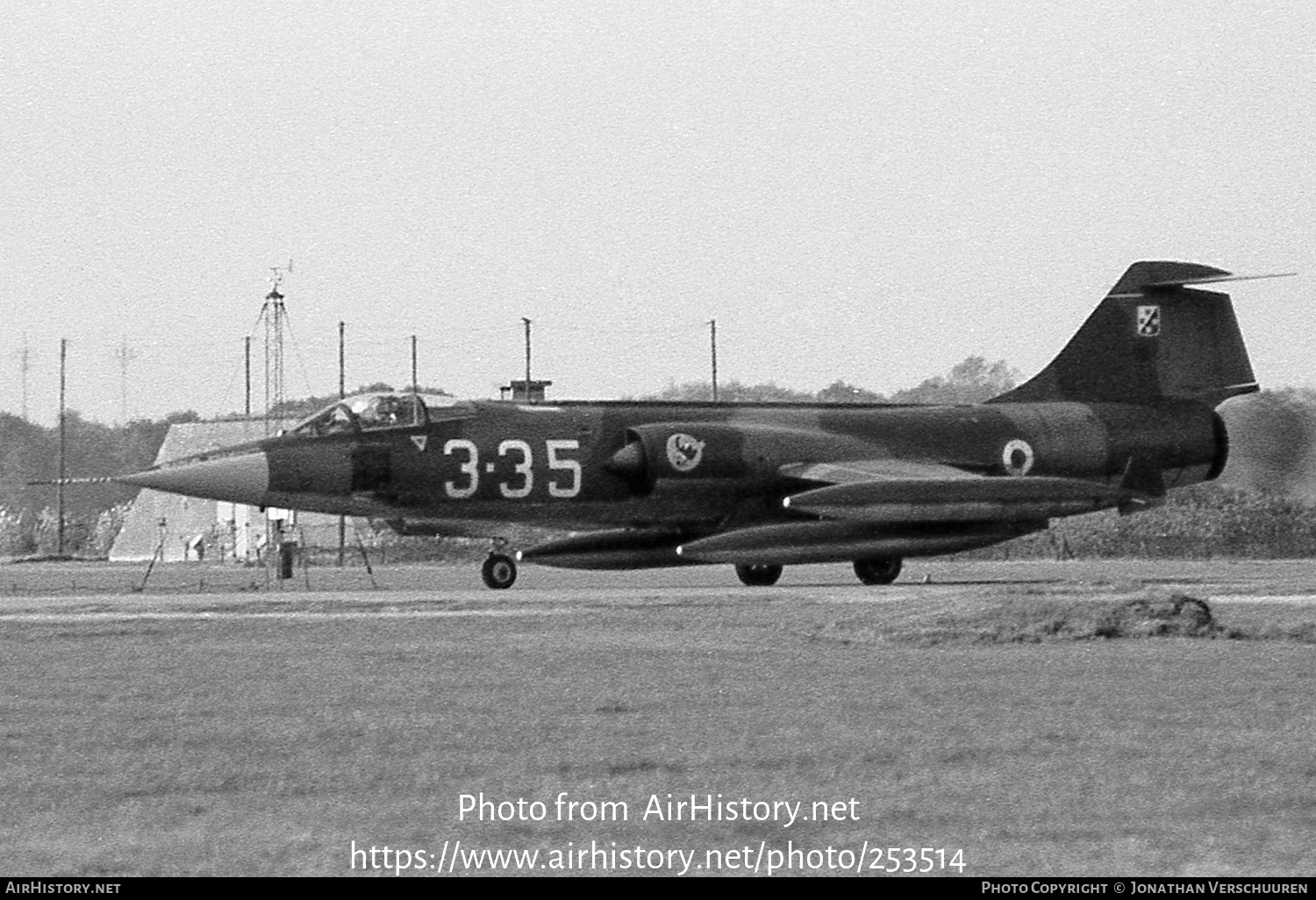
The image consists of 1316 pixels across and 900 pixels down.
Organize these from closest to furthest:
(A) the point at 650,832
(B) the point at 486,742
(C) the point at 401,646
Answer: (A) the point at 650,832 → (B) the point at 486,742 → (C) the point at 401,646

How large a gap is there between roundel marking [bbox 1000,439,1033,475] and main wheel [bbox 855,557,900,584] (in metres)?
2.83

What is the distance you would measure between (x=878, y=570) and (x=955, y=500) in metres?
2.42

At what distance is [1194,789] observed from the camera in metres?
8.66

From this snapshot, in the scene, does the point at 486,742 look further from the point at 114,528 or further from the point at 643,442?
the point at 114,528

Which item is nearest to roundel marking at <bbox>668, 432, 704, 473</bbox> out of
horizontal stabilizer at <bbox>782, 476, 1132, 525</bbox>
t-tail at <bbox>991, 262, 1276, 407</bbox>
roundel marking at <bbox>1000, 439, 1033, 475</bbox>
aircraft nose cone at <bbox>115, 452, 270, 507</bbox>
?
horizontal stabilizer at <bbox>782, 476, 1132, 525</bbox>

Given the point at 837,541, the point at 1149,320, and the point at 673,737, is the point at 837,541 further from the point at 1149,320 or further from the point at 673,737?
the point at 673,737

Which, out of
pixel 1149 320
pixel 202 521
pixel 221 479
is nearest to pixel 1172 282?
pixel 1149 320

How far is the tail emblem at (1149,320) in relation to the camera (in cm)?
3231

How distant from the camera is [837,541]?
27219mm

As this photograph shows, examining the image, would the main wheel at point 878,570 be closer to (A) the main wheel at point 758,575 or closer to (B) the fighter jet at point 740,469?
(B) the fighter jet at point 740,469

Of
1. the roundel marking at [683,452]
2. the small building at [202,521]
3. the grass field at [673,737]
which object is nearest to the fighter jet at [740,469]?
the roundel marking at [683,452]

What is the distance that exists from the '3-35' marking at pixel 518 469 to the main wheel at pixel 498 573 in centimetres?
93
